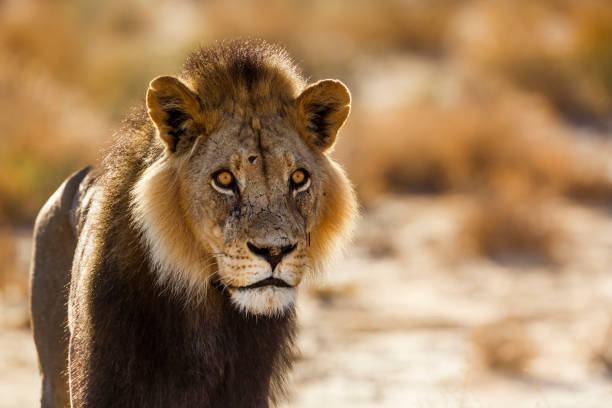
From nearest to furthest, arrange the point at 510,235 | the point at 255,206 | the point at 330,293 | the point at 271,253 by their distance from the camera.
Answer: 1. the point at 271,253
2. the point at 255,206
3. the point at 330,293
4. the point at 510,235

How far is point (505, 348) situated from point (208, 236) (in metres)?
5.00

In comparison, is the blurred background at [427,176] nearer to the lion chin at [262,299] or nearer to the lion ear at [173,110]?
the lion ear at [173,110]

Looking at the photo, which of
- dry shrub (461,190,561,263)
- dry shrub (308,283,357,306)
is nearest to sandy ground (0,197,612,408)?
dry shrub (308,283,357,306)

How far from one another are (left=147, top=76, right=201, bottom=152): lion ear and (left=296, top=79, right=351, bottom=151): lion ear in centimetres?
54

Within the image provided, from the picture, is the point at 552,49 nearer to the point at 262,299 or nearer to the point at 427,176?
the point at 427,176

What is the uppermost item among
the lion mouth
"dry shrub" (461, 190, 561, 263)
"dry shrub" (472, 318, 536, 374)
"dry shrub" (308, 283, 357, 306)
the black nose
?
"dry shrub" (461, 190, 561, 263)

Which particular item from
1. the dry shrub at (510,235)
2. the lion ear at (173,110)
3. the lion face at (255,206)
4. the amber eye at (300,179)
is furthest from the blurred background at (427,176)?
the amber eye at (300,179)

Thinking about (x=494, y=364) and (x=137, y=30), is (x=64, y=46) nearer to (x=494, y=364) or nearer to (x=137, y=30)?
(x=137, y=30)

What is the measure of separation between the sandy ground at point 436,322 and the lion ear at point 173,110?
2.15m

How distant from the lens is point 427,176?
14867 millimetres

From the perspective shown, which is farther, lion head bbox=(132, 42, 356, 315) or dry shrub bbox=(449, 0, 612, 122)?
dry shrub bbox=(449, 0, 612, 122)

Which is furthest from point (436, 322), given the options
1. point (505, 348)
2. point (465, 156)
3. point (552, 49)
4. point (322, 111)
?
point (552, 49)

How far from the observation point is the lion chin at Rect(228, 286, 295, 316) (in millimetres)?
3980

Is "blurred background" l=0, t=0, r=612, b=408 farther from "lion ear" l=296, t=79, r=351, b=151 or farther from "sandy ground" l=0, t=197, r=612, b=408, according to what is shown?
"lion ear" l=296, t=79, r=351, b=151
